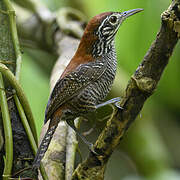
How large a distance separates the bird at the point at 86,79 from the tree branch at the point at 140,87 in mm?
450

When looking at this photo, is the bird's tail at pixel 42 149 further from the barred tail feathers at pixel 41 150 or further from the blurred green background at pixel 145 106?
the blurred green background at pixel 145 106

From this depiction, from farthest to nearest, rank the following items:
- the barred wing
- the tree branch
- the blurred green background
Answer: the blurred green background → the barred wing → the tree branch

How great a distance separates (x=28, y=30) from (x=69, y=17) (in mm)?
406

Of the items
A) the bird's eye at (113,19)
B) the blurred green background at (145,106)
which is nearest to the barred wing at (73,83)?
the bird's eye at (113,19)

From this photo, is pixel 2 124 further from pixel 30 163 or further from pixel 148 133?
pixel 148 133

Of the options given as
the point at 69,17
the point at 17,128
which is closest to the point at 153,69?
the point at 17,128

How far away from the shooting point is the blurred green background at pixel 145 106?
260 centimetres

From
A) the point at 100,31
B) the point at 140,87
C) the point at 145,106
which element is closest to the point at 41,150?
the point at 140,87

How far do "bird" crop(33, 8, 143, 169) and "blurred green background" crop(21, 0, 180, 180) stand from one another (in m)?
0.69

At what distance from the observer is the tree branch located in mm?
1105

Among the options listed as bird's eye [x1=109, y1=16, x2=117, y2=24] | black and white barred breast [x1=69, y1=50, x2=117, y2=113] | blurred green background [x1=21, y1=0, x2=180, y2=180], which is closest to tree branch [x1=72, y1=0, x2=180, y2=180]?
A: black and white barred breast [x1=69, y1=50, x2=117, y2=113]

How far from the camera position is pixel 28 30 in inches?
134

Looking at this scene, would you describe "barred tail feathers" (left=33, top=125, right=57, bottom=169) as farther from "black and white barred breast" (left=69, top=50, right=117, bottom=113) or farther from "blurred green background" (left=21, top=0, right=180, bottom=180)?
"blurred green background" (left=21, top=0, right=180, bottom=180)

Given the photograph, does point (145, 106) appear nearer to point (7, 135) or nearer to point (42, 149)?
point (42, 149)
